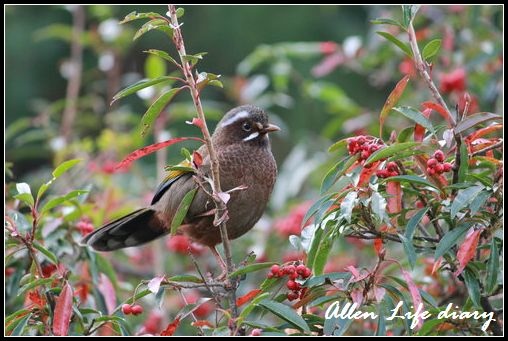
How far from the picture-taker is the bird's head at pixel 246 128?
4.58 m

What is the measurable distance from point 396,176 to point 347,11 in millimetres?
6074

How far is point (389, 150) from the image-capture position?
303 centimetres

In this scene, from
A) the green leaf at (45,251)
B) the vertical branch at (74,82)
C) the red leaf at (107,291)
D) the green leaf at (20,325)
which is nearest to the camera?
the green leaf at (20,325)

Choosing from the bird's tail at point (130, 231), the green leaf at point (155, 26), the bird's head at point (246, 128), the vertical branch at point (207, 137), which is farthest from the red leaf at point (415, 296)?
the bird's tail at point (130, 231)

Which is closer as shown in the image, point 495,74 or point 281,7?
point 495,74

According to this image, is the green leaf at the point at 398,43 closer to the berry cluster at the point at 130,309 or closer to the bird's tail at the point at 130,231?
the berry cluster at the point at 130,309

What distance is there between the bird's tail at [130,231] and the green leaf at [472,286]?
215 cm

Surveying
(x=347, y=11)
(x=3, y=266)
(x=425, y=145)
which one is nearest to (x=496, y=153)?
(x=425, y=145)

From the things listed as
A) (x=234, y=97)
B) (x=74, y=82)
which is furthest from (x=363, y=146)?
(x=74, y=82)

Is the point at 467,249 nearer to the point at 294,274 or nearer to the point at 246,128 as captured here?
the point at 294,274

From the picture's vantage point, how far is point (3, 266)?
370cm

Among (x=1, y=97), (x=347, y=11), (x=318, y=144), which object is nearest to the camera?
(x=1, y=97)

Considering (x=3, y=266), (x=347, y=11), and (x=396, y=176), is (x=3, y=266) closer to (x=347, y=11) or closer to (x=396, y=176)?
(x=396, y=176)

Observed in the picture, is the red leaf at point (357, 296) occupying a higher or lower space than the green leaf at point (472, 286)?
higher
